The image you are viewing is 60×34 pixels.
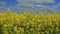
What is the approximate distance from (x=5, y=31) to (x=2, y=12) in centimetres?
126

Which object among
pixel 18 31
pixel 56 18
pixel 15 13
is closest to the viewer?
pixel 18 31

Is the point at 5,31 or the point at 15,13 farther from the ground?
the point at 15,13

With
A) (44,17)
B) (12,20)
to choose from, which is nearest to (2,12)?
(12,20)

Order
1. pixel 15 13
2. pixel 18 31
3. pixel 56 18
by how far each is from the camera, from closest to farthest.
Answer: pixel 18 31, pixel 56 18, pixel 15 13

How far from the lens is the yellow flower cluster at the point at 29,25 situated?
5.89 metres

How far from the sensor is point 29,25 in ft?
19.6

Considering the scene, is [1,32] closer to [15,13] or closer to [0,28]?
[0,28]

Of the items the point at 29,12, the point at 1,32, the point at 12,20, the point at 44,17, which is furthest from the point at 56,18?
the point at 1,32

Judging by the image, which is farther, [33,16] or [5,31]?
[33,16]

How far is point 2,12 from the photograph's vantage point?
698 centimetres

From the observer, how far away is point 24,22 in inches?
237

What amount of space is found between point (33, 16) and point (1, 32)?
1.12 m

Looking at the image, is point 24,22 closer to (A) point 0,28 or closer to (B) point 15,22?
(B) point 15,22

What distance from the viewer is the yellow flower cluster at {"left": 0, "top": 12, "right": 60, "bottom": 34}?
589 centimetres
